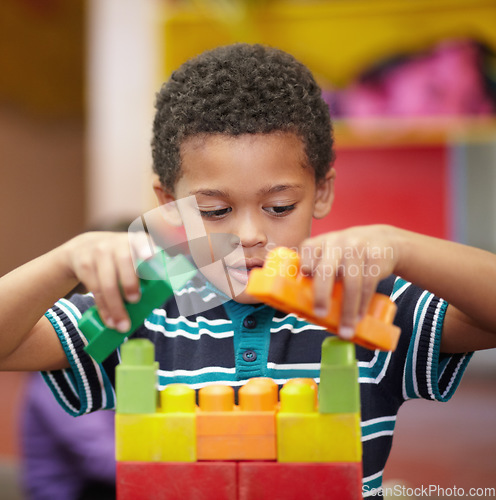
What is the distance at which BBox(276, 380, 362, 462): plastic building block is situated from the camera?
428 millimetres

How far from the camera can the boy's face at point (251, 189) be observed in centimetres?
56

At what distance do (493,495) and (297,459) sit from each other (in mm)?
553

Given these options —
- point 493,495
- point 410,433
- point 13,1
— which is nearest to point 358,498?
point 493,495

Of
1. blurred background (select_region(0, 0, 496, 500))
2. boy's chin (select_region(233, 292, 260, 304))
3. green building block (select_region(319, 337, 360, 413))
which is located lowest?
green building block (select_region(319, 337, 360, 413))

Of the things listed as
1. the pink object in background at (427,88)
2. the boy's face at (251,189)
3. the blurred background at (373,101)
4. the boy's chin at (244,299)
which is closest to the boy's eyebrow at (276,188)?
the boy's face at (251,189)

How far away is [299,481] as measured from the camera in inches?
16.9

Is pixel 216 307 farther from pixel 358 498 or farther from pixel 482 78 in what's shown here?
pixel 482 78

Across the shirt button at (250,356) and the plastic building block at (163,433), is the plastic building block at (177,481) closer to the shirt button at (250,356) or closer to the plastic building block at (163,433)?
the plastic building block at (163,433)

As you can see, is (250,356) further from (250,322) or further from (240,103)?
(240,103)

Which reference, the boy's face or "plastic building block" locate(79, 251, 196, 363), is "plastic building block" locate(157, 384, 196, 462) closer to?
"plastic building block" locate(79, 251, 196, 363)

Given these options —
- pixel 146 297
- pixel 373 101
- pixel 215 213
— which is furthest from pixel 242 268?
pixel 373 101

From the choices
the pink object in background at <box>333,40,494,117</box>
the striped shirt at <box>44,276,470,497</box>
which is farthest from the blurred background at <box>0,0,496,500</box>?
the striped shirt at <box>44,276,470,497</box>

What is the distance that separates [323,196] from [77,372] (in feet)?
1.03

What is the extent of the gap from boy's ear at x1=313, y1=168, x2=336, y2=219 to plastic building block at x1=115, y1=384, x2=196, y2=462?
29 cm
